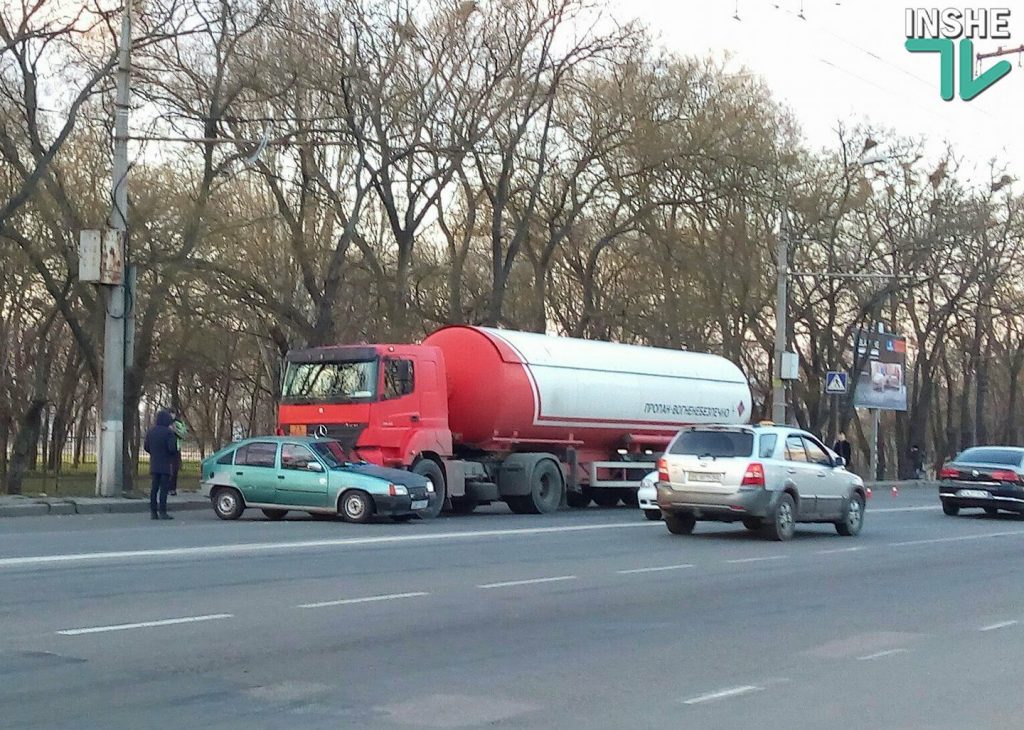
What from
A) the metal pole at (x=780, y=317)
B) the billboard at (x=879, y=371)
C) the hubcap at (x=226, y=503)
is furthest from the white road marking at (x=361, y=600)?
the billboard at (x=879, y=371)

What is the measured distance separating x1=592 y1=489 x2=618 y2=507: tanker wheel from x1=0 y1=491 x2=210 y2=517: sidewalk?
9042 millimetres

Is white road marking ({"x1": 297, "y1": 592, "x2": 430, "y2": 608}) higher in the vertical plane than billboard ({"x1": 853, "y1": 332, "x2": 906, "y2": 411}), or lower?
lower

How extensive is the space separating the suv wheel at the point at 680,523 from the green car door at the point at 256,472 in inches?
252

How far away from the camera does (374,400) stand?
2548cm

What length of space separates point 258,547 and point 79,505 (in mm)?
7255

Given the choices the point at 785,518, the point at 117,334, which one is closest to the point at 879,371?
the point at 785,518

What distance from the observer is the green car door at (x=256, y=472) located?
23359 mm

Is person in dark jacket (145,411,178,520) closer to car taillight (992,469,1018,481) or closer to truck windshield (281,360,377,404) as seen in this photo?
truck windshield (281,360,377,404)

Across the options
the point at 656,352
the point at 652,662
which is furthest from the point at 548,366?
the point at 652,662

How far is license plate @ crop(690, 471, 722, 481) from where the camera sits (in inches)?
811

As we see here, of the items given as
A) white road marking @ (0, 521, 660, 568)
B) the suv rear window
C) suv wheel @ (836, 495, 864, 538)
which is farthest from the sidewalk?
suv wheel @ (836, 495, 864, 538)

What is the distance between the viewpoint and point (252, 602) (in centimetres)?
1265

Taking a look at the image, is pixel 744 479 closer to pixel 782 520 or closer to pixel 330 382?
pixel 782 520

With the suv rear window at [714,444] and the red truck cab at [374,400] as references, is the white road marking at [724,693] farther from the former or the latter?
the red truck cab at [374,400]
